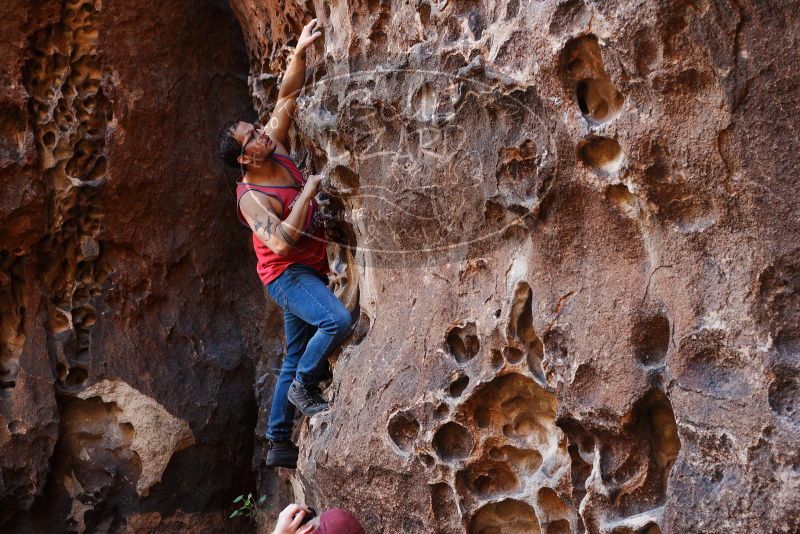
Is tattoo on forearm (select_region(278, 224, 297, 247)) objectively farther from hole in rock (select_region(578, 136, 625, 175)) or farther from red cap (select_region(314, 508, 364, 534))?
red cap (select_region(314, 508, 364, 534))

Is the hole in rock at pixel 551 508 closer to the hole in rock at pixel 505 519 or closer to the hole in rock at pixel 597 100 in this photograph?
the hole in rock at pixel 505 519

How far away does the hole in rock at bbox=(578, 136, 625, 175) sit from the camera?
265cm

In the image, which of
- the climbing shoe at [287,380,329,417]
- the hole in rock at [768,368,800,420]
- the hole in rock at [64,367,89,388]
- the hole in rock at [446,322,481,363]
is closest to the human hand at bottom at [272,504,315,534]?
the hole in rock at [446,322,481,363]

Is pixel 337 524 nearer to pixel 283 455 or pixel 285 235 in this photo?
pixel 285 235

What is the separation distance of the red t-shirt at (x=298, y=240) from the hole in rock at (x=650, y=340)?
1514 millimetres

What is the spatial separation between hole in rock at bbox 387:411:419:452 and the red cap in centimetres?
88

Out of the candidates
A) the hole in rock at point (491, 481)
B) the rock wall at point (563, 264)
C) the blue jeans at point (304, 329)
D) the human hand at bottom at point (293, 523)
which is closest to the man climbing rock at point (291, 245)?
the blue jeans at point (304, 329)

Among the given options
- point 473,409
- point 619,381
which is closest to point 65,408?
point 473,409

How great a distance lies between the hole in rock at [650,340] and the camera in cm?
264

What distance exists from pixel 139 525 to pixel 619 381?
3194 millimetres

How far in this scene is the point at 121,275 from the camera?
16.3 feet

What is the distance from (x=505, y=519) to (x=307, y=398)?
3.38 feet

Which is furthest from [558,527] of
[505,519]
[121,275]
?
[121,275]

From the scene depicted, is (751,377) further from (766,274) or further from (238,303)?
(238,303)
